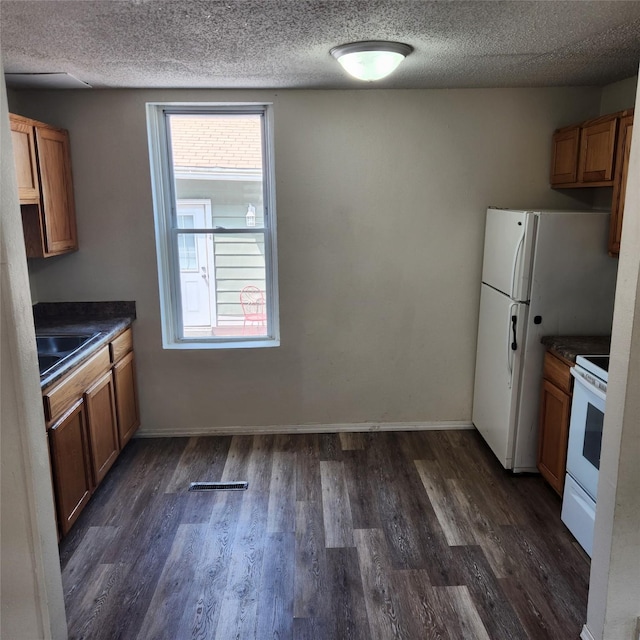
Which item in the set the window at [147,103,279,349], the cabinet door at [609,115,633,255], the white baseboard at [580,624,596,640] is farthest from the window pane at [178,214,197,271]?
the white baseboard at [580,624,596,640]

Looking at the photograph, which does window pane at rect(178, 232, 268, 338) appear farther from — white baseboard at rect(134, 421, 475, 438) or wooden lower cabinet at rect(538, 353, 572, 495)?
wooden lower cabinet at rect(538, 353, 572, 495)

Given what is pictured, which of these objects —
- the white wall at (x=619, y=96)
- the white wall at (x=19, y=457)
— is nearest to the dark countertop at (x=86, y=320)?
the white wall at (x=19, y=457)

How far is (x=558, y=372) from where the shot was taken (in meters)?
3.00

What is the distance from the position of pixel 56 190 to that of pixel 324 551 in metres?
2.65

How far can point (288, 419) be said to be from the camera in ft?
13.2

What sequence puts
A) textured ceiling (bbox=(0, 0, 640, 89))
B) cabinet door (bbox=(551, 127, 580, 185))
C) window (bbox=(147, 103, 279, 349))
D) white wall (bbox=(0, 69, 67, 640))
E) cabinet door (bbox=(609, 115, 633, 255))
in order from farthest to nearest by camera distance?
window (bbox=(147, 103, 279, 349)) → cabinet door (bbox=(551, 127, 580, 185)) → cabinet door (bbox=(609, 115, 633, 255)) → textured ceiling (bbox=(0, 0, 640, 89)) → white wall (bbox=(0, 69, 67, 640))

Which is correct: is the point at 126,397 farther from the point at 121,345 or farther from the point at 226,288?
the point at 226,288

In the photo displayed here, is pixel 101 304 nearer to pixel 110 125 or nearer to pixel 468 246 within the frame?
pixel 110 125

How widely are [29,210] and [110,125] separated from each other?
819 mm

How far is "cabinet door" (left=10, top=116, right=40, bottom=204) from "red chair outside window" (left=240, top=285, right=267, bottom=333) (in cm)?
146

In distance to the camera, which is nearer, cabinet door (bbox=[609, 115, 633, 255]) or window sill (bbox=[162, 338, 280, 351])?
cabinet door (bbox=[609, 115, 633, 255])

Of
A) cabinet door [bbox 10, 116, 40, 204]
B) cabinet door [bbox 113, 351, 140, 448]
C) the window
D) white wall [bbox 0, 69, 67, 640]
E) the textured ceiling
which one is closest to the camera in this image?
white wall [bbox 0, 69, 67, 640]

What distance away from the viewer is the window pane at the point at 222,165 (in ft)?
12.2

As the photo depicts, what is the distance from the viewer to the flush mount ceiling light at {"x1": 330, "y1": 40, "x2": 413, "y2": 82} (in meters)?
2.41
